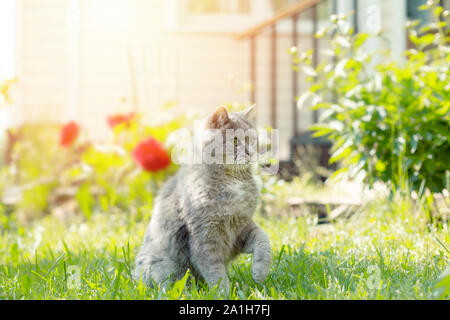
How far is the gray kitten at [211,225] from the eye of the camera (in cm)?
191

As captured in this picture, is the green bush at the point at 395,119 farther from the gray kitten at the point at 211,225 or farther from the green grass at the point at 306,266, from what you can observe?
the gray kitten at the point at 211,225

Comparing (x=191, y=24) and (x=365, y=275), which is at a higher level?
(x=191, y=24)

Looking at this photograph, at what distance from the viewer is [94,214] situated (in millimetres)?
4105

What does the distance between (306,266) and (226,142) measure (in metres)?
0.67

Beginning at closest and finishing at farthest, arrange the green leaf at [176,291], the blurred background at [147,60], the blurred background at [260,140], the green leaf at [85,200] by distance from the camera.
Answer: the green leaf at [176,291]
the blurred background at [260,140]
the green leaf at [85,200]
the blurred background at [147,60]

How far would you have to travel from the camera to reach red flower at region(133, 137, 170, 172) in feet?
12.5

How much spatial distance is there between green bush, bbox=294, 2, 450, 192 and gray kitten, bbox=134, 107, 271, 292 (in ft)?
3.82

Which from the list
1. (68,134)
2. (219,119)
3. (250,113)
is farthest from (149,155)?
(219,119)

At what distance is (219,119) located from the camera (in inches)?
78.7

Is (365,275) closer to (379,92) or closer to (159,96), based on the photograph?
(379,92)

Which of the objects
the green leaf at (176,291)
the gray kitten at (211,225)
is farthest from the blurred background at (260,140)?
the gray kitten at (211,225)

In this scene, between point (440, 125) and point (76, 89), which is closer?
point (440, 125)
